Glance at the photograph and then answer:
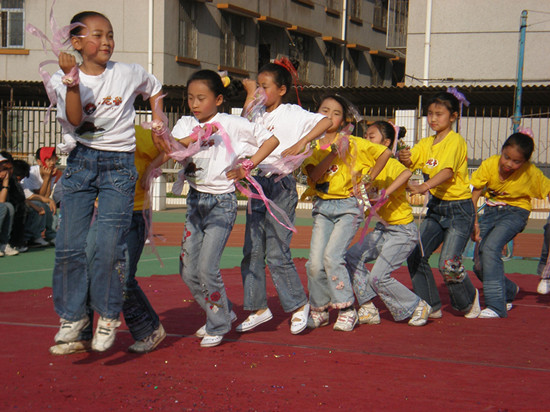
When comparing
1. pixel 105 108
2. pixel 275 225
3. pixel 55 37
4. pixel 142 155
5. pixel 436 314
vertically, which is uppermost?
pixel 55 37

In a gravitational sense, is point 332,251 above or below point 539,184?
below

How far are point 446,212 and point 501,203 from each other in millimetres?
724

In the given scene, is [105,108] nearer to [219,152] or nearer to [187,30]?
[219,152]

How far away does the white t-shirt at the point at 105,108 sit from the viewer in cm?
421

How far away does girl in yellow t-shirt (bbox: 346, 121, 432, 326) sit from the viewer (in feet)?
19.5

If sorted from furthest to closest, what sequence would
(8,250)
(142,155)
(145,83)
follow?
1. (8,250)
2. (142,155)
3. (145,83)

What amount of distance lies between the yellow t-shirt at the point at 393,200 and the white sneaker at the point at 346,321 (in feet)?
2.92

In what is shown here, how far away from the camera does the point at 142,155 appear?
4828 millimetres

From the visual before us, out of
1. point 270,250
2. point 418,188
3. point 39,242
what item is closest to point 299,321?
point 270,250

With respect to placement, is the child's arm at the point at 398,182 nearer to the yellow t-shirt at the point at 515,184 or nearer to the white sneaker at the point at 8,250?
the yellow t-shirt at the point at 515,184

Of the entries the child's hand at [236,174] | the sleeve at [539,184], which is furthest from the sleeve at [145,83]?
the sleeve at [539,184]

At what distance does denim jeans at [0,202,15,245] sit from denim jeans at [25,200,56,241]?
0.66m

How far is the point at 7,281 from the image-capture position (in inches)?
310

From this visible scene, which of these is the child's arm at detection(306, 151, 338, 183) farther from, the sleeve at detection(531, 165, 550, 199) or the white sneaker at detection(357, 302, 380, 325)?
the sleeve at detection(531, 165, 550, 199)
